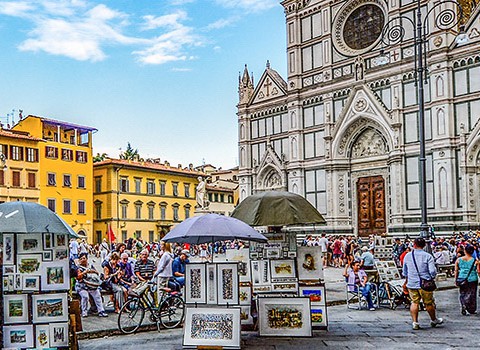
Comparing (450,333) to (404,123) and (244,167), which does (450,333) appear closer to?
(404,123)

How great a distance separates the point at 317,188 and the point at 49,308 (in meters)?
29.1

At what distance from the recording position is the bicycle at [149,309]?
38.5 feet

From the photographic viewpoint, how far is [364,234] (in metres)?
34.9

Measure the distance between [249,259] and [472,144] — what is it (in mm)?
21029

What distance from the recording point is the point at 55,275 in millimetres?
9000

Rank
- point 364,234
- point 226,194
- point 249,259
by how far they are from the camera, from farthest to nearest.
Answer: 1. point 226,194
2. point 364,234
3. point 249,259

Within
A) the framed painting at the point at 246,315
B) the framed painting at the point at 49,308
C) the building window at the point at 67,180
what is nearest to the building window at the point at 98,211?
the building window at the point at 67,180

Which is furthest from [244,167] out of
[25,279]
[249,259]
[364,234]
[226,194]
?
[25,279]

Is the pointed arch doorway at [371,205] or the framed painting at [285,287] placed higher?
the pointed arch doorway at [371,205]

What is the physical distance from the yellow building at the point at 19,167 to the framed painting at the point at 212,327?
39.4 meters

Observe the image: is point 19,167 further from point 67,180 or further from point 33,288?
point 33,288

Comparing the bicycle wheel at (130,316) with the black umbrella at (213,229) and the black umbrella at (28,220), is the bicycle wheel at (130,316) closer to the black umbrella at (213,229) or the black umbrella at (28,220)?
the black umbrella at (213,229)

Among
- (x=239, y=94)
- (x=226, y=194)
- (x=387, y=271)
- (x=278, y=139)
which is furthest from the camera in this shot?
(x=226, y=194)

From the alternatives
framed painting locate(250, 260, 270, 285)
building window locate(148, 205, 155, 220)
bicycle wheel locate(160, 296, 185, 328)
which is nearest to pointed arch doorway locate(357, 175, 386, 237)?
bicycle wheel locate(160, 296, 185, 328)
